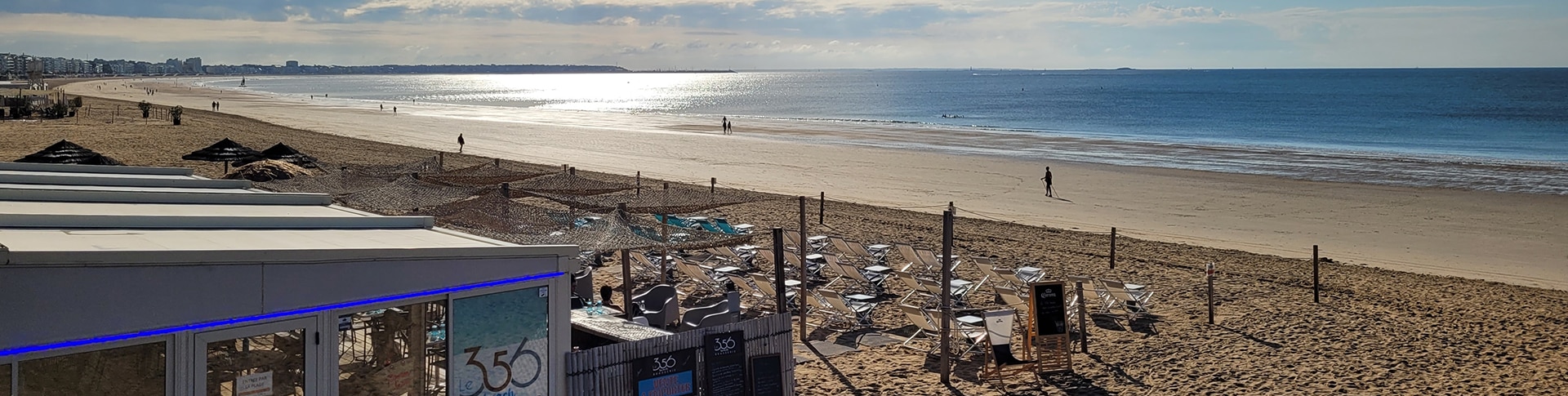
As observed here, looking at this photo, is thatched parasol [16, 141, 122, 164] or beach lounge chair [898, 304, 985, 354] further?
thatched parasol [16, 141, 122, 164]

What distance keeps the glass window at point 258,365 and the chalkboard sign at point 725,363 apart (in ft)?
8.32

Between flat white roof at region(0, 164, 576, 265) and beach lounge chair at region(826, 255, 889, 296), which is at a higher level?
flat white roof at region(0, 164, 576, 265)

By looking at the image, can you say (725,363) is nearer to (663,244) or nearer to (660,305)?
(663,244)

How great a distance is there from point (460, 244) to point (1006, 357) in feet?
15.1

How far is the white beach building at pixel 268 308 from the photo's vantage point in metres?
4.49

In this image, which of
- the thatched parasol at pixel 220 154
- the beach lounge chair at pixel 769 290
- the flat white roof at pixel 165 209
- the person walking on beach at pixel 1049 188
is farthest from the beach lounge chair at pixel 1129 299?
the thatched parasol at pixel 220 154

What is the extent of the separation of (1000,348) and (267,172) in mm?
11486

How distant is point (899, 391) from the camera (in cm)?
870

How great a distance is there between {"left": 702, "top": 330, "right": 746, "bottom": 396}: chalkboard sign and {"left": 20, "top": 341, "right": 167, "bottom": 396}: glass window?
124 inches

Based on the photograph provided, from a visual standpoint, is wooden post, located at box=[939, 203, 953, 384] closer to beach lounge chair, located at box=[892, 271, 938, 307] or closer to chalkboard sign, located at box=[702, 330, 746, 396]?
chalkboard sign, located at box=[702, 330, 746, 396]

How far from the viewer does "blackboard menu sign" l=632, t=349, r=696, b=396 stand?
6.76 m

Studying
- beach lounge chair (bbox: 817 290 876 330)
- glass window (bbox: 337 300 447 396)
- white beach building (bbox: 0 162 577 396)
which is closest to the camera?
white beach building (bbox: 0 162 577 396)

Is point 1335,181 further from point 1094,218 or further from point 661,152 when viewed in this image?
point 661,152


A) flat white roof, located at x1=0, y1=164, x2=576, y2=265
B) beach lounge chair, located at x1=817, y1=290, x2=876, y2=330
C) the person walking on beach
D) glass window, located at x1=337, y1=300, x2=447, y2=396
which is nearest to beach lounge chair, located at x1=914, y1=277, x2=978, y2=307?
beach lounge chair, located at x1=817, y1=290, x2=876, y2=330
